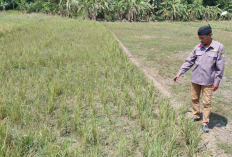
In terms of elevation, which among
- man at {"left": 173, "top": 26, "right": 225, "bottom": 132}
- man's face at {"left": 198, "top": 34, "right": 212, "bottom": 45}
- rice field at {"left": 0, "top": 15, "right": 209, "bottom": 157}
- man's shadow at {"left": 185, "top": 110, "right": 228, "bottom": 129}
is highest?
man's face at {"left": 198, "top": 34, "right": 212, "bottom": 45}

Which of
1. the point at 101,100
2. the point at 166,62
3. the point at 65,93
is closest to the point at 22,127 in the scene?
the point at 65,93

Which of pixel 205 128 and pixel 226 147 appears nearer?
pixel 226 147

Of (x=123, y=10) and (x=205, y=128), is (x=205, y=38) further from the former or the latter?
(x=123, y=10)

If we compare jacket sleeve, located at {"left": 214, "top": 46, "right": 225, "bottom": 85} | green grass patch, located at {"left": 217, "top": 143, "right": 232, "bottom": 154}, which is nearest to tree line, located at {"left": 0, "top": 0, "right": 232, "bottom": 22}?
jacket sleeve, located at {"left": 214, "top": 46, "right": 225, "bottom": 85}

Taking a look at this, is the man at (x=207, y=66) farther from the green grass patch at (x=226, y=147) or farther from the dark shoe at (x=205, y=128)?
the green grass patch at (x=226, y=147)

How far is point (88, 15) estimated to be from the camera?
19531mm

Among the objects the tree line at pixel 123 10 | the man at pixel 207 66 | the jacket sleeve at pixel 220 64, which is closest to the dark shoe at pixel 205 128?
the man at pixel 207 66

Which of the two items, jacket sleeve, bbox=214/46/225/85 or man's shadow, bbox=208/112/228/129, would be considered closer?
jacket sleeve, bbox=214/46/225/85

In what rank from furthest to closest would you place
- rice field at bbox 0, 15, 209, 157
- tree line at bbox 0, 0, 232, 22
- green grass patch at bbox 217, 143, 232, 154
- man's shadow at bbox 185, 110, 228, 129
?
tree line at bbox 0, 0, 232, 22 → man's shadow at bbox 185, 110, 228, 129 → green grass patch at bbox 217, 143, 232, 154 → rice field at bbox 0, 15, 209, 157

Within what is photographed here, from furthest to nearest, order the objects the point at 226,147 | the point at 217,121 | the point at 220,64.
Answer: the point at 217,121 → the point at 220,64 → the point at 226,147

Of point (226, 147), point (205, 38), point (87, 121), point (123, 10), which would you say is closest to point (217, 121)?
point (226, 147)

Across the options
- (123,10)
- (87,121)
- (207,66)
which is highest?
(123,10)

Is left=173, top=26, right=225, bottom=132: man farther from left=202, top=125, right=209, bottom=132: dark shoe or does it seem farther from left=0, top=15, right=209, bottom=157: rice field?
left=0, top=15, right=209, bottom=157: rice field

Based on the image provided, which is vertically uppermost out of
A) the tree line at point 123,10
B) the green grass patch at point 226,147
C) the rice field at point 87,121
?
the tree line at point 123,10
